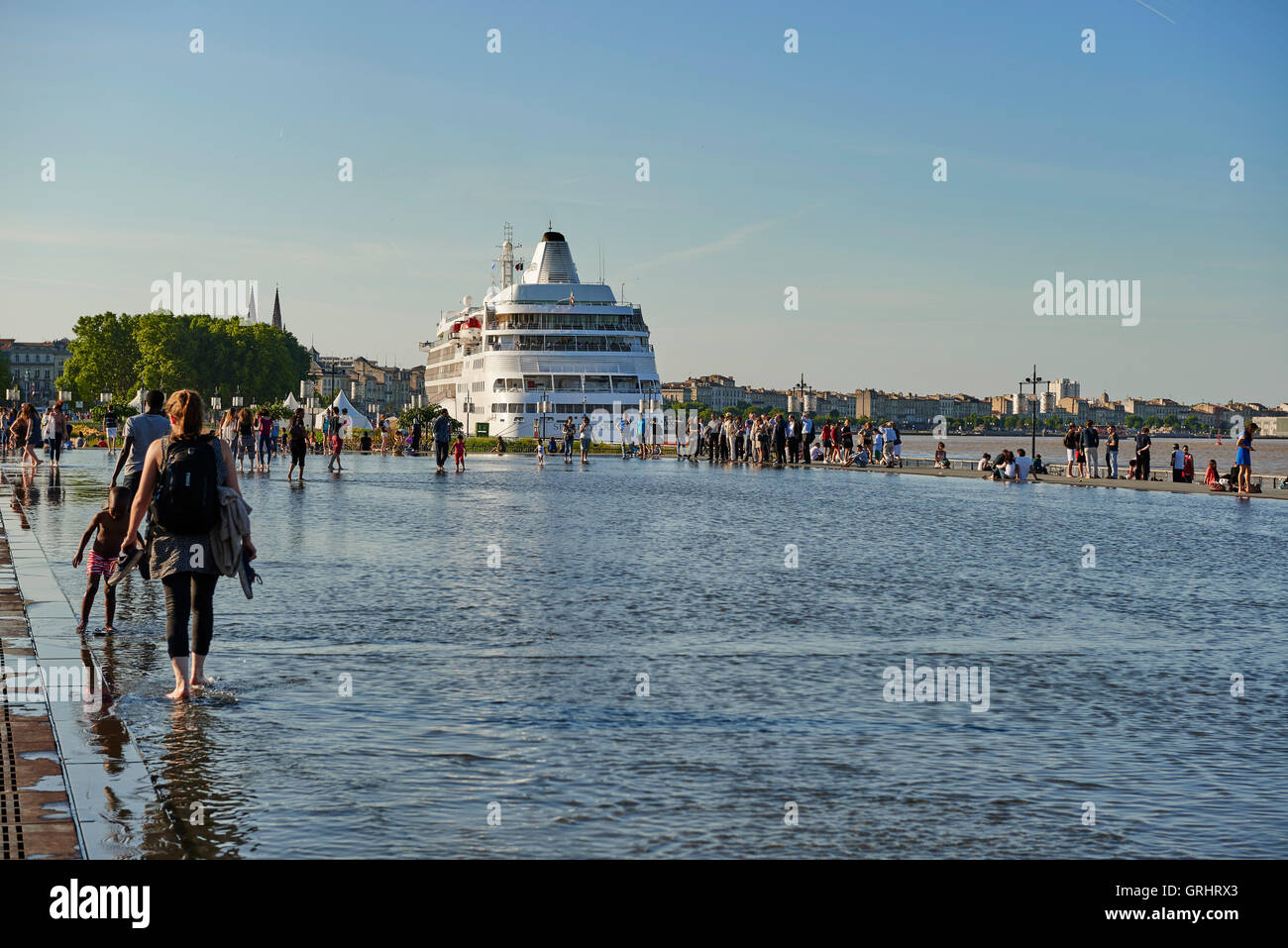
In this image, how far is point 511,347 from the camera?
8562cm

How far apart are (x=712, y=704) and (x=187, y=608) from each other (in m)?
2.83

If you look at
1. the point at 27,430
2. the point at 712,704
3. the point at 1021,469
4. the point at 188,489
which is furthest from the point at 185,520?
the point at 1021,469

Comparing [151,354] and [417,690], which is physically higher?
[151,354]

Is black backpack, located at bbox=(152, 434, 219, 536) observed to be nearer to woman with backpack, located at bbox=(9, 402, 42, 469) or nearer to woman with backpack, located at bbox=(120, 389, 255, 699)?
woman with backpack, located at bbox=(120, 389, 255, 699)

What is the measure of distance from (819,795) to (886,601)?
633cm

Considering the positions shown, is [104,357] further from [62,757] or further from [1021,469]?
[62,757]

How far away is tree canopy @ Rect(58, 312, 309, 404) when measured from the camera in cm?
11250

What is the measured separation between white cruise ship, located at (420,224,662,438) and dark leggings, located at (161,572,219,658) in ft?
248

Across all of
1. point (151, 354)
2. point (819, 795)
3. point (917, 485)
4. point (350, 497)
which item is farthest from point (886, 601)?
point (151, 354)

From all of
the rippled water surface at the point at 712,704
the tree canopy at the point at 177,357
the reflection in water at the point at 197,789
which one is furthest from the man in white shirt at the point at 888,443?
the tree canopy at the point at 177,357

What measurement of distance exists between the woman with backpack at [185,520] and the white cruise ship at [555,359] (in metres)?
75.4

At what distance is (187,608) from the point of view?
7371mm
